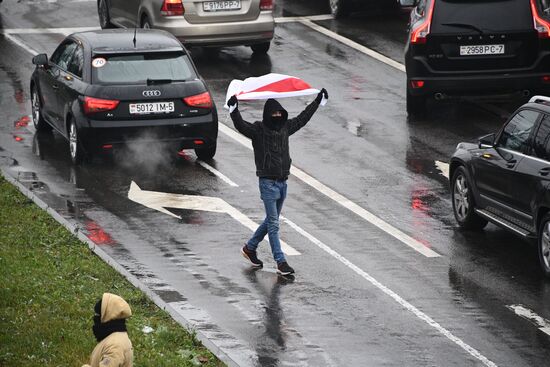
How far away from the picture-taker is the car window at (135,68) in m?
19.5

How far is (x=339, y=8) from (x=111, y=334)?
71.9ft

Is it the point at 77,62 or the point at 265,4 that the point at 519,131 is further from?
the point at 265,4

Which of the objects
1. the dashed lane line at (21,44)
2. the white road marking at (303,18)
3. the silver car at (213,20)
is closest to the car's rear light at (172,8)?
the silver car at (213,20)

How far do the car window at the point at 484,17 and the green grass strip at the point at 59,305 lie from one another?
24.7 ft

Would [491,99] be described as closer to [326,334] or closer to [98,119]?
[98,119]

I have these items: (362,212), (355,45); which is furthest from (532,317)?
(355,45)

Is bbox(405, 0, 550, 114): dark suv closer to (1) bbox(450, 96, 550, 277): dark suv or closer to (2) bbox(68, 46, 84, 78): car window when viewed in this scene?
(1) bbox(450, 96, 550, 277): dark suv

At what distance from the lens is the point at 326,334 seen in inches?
510

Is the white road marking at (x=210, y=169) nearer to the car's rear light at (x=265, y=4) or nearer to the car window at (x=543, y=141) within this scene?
the car window at (x=543, y=141)

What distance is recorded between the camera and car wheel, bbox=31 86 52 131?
21625 mm

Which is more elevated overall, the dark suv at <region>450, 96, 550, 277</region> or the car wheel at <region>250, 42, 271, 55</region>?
the dark suv at <region>450, 96, 550, 277</region>

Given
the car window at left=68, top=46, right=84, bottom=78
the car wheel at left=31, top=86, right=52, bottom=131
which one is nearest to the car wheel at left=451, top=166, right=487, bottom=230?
the car window at left=68, top=46, right=84, bottom=78

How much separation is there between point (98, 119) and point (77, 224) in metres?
2.82

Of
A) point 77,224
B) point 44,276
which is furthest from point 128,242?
point 44,276
